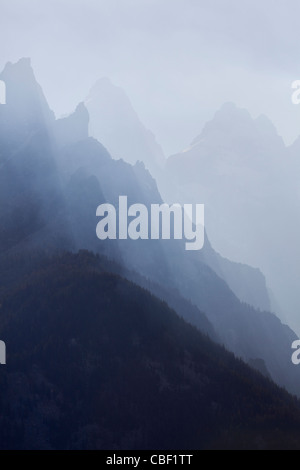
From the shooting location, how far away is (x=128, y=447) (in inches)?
5320

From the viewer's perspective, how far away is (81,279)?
17900 centimetres

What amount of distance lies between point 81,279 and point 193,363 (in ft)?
131

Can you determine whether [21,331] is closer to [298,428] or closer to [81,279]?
[81,279]

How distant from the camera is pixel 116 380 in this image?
151875 mm

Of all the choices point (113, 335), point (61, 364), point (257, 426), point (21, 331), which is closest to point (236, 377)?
point (257, 426)

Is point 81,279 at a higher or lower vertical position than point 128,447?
higher

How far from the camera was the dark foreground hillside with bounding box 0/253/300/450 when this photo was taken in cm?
13712

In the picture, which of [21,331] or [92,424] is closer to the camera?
[92,424]

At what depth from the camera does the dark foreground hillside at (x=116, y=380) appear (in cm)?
13712
